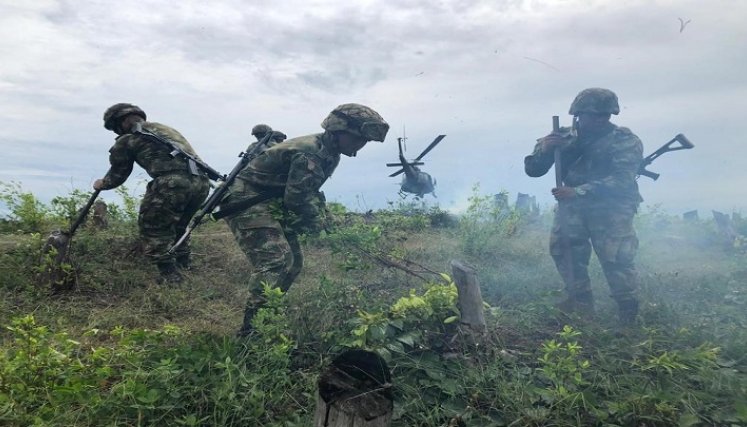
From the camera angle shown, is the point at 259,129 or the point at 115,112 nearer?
the point at 115,112

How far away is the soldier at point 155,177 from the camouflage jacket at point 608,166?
415cm

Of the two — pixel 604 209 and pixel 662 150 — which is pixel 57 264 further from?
pixel 662 150

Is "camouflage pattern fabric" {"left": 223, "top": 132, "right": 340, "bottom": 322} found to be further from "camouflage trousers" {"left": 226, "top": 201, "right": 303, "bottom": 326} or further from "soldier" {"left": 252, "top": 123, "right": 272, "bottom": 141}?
"soldier" {"left": 252, "top": 123, "right": 272, "bottom": 141}

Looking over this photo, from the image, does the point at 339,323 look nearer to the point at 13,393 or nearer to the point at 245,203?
the point at 245,203

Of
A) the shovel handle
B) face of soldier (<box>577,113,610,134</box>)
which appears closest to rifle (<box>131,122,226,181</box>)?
the shovel handle

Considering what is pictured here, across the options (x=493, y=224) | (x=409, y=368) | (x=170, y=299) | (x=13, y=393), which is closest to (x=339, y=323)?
(x=409, y=368)

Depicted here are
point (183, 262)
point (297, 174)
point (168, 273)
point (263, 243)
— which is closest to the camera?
point (297, 174)

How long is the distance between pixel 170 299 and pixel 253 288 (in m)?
1.53

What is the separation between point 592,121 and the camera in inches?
191

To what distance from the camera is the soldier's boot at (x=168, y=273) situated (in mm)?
5496

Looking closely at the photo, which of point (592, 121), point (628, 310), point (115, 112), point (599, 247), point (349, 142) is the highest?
point (115, 112)

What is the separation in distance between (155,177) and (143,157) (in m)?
0.26

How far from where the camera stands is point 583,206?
192 inches

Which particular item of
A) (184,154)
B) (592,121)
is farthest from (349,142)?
(592,121)
